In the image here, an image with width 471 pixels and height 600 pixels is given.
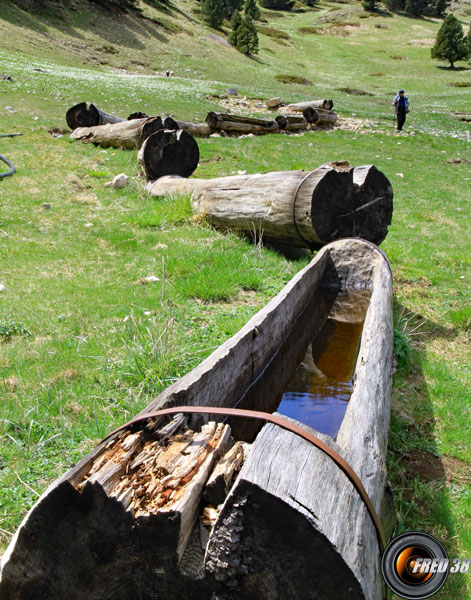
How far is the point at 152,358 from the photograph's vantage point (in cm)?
345

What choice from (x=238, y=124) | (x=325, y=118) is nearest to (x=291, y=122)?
(x=325, y=118)

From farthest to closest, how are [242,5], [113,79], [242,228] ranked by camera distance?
[242,5], [113,79], [242,228]

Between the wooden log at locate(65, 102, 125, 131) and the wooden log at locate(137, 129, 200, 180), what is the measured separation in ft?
15.5

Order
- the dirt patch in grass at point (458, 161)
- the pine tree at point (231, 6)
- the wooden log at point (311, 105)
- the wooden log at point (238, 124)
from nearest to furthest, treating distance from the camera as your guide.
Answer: the dirt patch in grass at point (458, 161) → the wooden log at point (238, 124) → the wooden log at point (311, 105) → the pine tree at point (231, 6)

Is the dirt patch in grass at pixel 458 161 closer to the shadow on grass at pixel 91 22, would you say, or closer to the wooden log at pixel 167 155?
the wooden log at pixel 167 155

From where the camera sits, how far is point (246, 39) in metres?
41.5

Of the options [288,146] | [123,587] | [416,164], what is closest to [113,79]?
[288,146]

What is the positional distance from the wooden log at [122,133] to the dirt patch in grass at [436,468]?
10232 millimetres

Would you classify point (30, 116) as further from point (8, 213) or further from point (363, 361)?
point (363, 361)

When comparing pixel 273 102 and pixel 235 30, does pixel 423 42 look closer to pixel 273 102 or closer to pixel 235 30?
pixel 235 30

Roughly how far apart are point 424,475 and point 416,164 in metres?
14.0

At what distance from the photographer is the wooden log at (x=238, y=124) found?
1614 centimetres

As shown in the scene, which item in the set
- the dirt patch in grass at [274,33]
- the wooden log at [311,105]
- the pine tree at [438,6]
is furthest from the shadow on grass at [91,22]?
the pine tree at [438,6]

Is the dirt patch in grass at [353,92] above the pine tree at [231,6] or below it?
below
